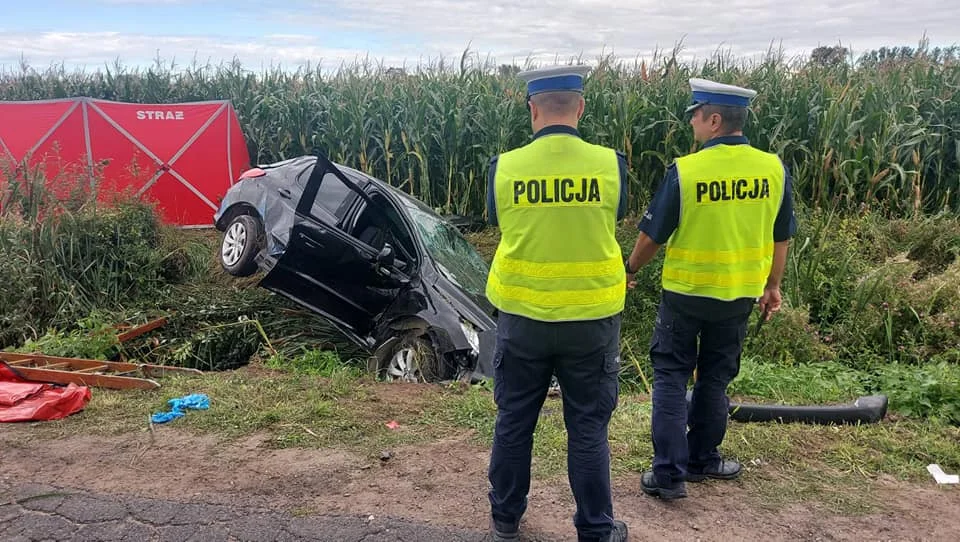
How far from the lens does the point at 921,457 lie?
4.00 meters

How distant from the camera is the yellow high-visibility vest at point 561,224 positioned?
272cm

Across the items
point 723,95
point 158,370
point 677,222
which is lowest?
point 158,370

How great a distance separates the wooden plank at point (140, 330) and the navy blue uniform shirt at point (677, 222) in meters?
5.23

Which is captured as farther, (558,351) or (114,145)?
(114,145)

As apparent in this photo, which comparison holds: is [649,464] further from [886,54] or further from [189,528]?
[886,54]

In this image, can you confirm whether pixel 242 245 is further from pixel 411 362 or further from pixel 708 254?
pixel 708 254

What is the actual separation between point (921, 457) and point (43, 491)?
4.82 metres

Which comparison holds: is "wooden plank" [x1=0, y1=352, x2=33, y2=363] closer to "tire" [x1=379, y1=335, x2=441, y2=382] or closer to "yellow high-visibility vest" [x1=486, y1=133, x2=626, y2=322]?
"tire" [x1=379, y1=335, x2=441, y2=382]

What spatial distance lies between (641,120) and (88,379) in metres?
7.10

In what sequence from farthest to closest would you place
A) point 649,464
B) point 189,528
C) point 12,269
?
point 12,269, point 649,464, point 189,528

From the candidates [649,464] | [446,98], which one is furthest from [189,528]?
[446,98]

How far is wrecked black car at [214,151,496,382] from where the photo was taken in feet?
18.7

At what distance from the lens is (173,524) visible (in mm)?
3330

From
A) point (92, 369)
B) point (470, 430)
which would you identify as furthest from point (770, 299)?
point (92, 369)
